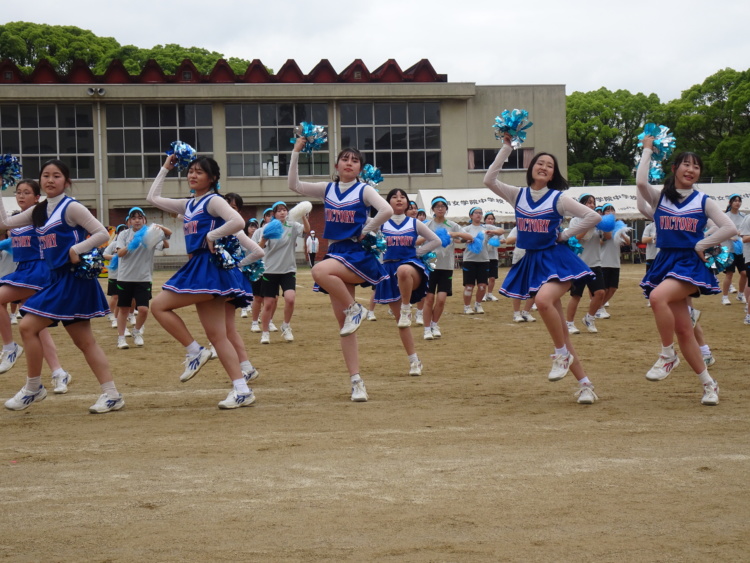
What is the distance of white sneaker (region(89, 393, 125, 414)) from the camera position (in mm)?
7938

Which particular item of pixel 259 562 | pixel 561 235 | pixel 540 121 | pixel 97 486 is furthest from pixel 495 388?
pixel 540 121

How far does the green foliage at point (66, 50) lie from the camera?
213 feet

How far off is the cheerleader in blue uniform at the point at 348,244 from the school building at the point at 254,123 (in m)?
39.7

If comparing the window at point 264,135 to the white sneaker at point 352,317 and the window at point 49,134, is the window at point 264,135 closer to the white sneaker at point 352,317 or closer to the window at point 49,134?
the window at point 49,134

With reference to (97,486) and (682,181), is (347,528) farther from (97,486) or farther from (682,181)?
(682,181)

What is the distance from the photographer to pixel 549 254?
806cm

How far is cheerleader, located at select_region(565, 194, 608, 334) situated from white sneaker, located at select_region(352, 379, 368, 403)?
535cm

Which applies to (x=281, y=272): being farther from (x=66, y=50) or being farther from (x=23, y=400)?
(x=66, y=50)

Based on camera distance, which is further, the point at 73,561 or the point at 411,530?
the point at 411,530

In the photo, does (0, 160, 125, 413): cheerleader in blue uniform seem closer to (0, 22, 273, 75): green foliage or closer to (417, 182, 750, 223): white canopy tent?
(417, 182, 750, 223): white canopy tent

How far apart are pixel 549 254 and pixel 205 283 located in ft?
9.61

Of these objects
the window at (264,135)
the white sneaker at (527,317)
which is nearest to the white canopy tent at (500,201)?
the window at (264,135)

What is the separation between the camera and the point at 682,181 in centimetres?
789

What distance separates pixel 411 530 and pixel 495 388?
484 centimetres
